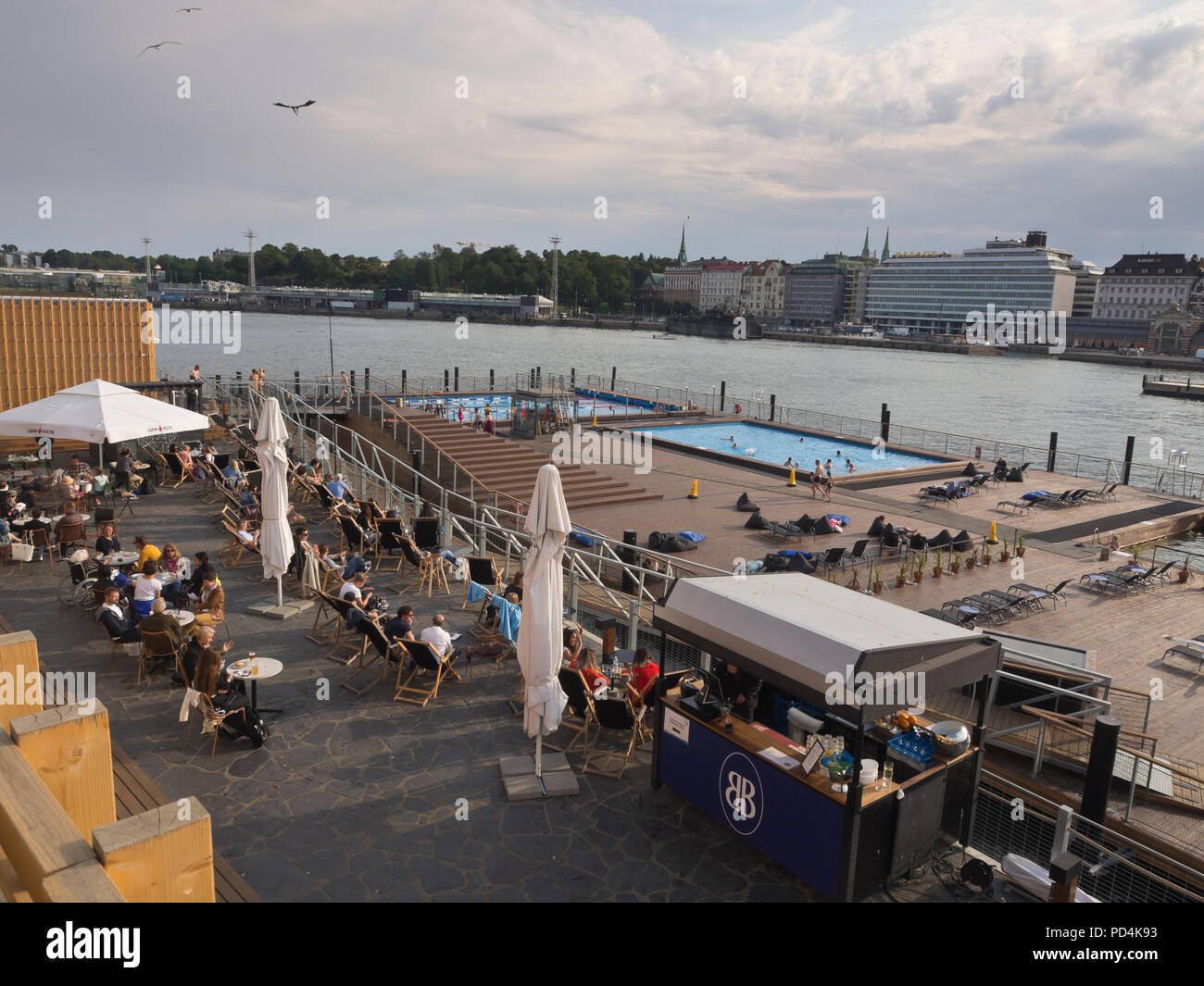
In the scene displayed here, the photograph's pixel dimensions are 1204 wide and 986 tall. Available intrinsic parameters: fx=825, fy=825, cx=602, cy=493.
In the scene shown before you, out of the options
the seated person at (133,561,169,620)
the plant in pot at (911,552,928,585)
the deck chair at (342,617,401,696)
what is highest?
the seated person at (133,561,169,620)

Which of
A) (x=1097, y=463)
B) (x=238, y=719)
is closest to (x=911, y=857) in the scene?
(x=238, y=719)

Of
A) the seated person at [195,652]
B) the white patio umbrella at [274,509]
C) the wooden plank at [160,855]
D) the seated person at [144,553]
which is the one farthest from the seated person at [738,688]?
the seated person at [144,553]

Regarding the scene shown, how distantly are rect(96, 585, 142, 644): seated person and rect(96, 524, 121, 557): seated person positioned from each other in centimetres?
264

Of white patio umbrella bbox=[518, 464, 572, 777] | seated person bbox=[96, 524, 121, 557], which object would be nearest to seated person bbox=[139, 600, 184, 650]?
seated person bbox=[96, 524, 121, 557]

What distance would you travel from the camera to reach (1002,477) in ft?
108

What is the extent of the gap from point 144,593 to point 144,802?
4.17 m

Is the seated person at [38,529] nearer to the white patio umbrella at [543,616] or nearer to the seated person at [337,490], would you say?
the seated person at [337,490]

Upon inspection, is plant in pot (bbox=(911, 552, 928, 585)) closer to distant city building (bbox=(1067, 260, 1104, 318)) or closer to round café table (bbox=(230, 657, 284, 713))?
round café table (bbox=(230, 657, 284, 713))

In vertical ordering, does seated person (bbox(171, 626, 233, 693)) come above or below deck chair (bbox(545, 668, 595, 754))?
above

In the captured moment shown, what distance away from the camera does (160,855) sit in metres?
2.12

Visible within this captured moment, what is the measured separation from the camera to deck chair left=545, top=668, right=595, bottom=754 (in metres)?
7.95
